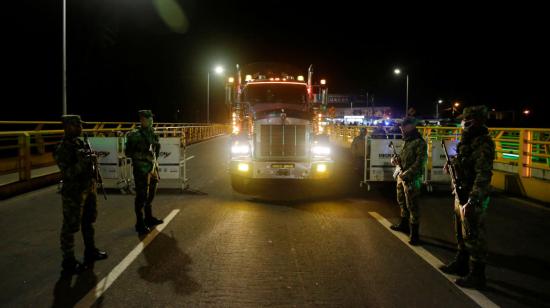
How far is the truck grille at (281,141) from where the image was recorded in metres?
12.5

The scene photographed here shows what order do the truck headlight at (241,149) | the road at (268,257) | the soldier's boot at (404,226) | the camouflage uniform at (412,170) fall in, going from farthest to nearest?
the truck headlight at (241,149), the soldier's boot at (404,226), the camouflage uniform at (412,170), the road at (268,257)

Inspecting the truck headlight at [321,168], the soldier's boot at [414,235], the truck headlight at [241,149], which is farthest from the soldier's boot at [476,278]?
the truck headlight at [241,149]

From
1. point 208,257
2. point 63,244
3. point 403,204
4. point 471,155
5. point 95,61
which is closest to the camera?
point 471,155

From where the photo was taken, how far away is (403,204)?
8.07m

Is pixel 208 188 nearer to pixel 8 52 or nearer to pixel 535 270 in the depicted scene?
pixel 535 270

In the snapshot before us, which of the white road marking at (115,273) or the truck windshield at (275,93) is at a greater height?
the truck windshield at (275,93)

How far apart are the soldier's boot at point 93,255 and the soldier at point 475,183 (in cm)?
437

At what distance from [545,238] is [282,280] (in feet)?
15.5

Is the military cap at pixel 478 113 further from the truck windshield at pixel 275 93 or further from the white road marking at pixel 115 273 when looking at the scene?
the truck windshield at pixel 275 93

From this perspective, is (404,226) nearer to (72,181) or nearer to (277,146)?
(277,146)

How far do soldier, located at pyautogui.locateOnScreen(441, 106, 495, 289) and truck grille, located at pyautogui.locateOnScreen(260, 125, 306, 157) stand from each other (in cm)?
680

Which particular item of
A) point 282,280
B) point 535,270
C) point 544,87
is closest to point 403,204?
point 535,270

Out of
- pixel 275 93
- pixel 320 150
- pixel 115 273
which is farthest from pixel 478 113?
pixel 275 93

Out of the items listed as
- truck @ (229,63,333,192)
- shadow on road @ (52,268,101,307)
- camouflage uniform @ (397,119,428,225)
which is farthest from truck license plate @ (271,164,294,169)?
shadow on road @ (52,268,101,307)
